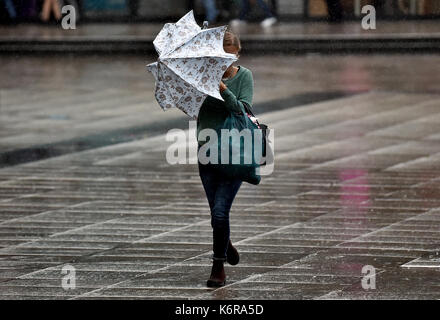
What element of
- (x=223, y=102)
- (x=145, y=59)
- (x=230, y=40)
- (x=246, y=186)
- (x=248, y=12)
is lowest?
(x=246, y=186)

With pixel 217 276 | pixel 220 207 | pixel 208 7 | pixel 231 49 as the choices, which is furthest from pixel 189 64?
pixel 208 7

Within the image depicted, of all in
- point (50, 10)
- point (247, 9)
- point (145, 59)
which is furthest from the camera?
point (50, 10)

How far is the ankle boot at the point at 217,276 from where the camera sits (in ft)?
22.7

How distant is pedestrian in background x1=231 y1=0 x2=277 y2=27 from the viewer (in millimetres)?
29812

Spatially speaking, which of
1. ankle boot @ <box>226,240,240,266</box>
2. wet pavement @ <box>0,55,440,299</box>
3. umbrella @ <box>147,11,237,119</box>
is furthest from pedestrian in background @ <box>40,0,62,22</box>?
umbrella @ <box>147,11,237,119</box>

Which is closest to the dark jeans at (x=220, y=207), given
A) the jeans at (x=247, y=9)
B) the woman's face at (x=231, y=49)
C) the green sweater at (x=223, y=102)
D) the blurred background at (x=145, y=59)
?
the green sweater at (x=223, y=102)

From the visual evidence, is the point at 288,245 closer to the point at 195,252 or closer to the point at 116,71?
the point at 195,252

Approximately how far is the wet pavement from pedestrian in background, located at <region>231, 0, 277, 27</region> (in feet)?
38.2

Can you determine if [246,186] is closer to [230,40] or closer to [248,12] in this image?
[230,40]

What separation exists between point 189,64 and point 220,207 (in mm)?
849

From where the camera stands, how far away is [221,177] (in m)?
6.96

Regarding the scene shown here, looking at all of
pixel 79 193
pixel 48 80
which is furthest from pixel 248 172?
pixel 48 80

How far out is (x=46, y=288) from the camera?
6.90 meters

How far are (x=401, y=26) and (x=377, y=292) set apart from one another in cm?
2248
